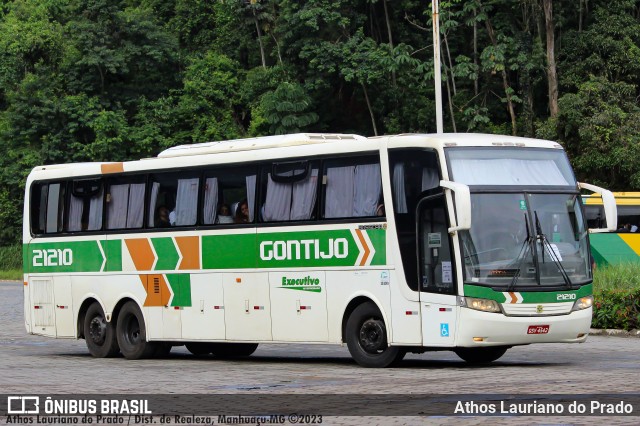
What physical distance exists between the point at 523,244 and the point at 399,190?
76.7 inches

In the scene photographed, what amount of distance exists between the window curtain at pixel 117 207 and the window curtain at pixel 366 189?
577 centimetres

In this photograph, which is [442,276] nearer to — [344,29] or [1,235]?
[344,29]

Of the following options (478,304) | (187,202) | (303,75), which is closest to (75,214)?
(187,202)

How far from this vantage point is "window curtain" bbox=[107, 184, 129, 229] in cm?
2438

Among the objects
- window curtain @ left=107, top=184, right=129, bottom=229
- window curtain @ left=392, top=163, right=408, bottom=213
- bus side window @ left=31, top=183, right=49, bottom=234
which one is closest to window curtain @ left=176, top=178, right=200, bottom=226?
window curtain @ left=107, top=184, right=129, bottom=229

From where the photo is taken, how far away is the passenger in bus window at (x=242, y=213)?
2192 centimetres

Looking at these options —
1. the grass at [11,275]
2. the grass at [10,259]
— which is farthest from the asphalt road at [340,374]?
the grass at [10,259]

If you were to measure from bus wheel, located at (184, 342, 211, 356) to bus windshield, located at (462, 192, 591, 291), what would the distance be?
7541 mm

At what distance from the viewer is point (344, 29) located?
5766 cm

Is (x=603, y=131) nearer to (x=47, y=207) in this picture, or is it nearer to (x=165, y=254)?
(x=47, y=207)

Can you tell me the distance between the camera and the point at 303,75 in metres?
60.0

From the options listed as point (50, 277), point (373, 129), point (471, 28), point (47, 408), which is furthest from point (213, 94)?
point (47, 408)

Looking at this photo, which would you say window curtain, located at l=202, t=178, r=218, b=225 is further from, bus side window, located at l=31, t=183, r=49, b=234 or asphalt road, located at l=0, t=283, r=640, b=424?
bus side window, located at l=31, t=183, r=49, b=234

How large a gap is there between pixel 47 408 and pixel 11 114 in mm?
53508
